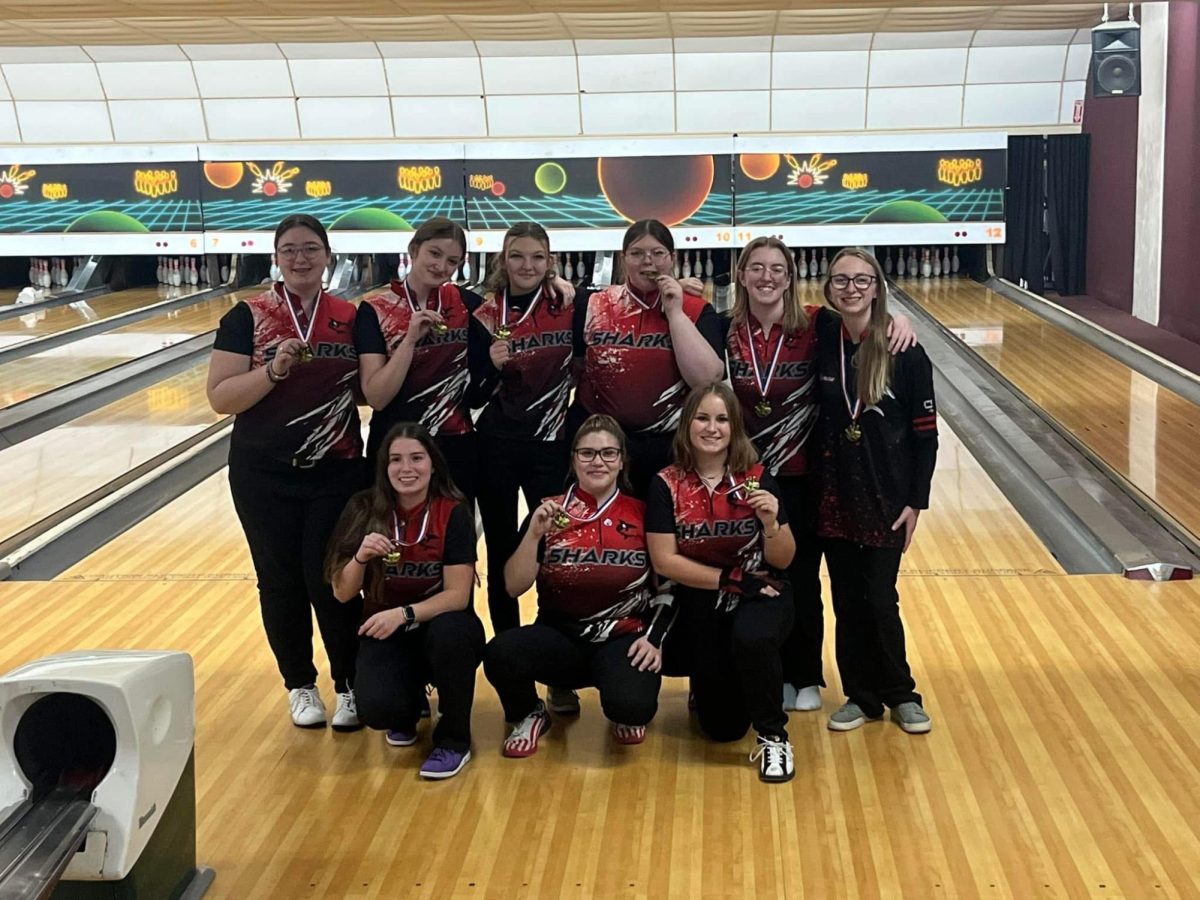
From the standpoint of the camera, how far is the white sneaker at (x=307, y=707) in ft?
9.25

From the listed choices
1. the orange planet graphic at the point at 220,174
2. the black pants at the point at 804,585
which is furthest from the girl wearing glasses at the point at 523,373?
the orange planet graphic at the point at 220,174

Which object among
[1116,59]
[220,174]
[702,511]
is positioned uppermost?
[1116,59]

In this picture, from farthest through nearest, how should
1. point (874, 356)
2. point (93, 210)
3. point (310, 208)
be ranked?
point (93, 210), point (310, 208), point (874, 356)

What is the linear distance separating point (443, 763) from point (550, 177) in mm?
7356

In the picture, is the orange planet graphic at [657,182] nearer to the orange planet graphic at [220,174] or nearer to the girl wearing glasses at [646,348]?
the orange planet graphic at [220,174]

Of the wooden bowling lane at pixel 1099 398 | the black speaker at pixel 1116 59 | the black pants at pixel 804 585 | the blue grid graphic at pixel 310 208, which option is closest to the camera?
the black pants at pixel 804 585

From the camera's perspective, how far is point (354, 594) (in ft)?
8.71

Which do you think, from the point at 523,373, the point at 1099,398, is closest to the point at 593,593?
the point at 523,373

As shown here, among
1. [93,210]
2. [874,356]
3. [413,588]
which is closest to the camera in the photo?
[874,356]

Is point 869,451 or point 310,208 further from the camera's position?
point 310,208

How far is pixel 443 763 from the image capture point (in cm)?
256

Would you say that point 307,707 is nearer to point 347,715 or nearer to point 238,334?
point 347,715

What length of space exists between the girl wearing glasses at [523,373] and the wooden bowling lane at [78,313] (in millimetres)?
5352

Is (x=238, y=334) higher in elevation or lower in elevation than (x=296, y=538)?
higher
